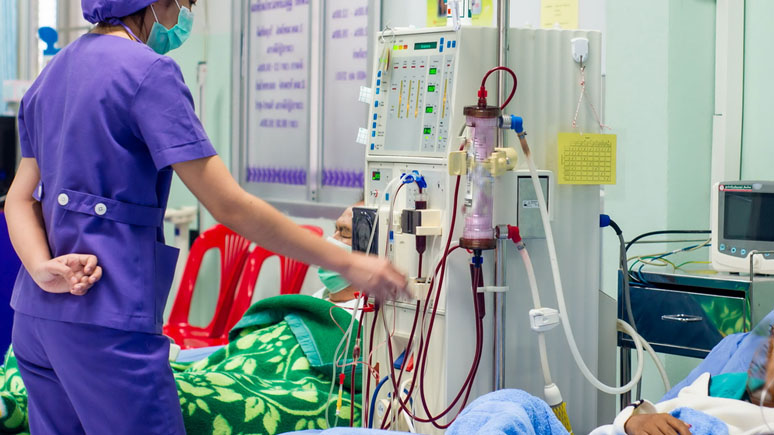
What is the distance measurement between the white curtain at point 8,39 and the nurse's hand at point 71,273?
16.5 feet

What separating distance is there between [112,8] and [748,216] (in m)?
1.77

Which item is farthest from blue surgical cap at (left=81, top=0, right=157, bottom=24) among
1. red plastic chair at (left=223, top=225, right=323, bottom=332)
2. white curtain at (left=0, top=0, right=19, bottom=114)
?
white curtain at (left=0, top=0, right=19, bottom=114)

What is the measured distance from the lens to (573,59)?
221cm

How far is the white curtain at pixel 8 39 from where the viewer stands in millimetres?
6078

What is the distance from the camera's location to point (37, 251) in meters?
1.67

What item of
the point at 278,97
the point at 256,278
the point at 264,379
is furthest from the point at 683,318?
the point at 278,97

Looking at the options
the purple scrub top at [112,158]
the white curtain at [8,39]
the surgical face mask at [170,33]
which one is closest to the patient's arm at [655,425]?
the purple scrub top at [112,158]

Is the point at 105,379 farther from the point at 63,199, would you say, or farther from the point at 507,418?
the point at 507,418

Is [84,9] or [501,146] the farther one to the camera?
[501,146]

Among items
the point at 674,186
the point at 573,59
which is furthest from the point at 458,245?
the point at 674,186

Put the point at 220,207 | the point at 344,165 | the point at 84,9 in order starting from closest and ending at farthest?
the point at 220,207 < the point at 84,9 < the point at 344,165

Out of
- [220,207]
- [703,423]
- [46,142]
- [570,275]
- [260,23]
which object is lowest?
[703,423]

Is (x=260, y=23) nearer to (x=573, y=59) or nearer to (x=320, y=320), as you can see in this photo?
(x=320, y=320)

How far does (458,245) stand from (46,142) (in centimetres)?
92
